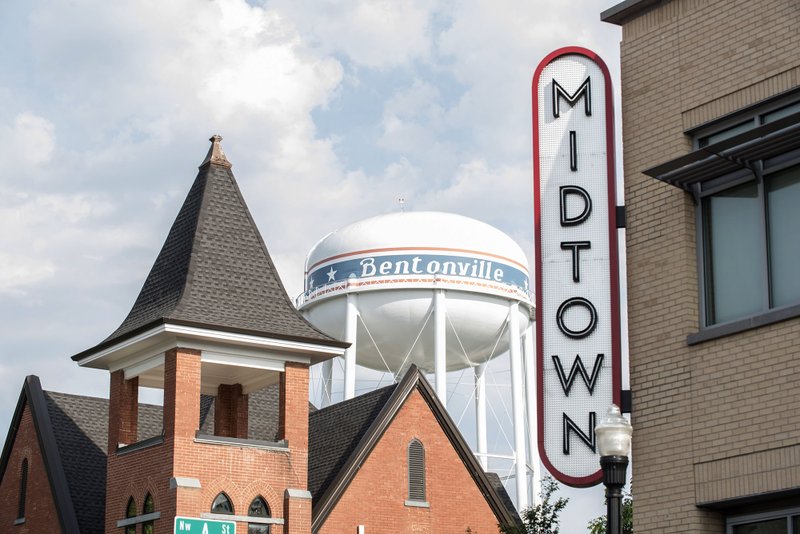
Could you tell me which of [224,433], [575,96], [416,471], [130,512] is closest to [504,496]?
[416,471]

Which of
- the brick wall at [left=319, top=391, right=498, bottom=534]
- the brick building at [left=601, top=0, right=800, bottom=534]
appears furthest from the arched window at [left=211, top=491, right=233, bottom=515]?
the brick building at [left=601, top=0, right=800, bottom=534]

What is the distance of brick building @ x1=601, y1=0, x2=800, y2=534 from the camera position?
14.7m

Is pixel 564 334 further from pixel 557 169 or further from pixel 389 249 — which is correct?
pixel 389 249

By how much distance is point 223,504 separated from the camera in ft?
102

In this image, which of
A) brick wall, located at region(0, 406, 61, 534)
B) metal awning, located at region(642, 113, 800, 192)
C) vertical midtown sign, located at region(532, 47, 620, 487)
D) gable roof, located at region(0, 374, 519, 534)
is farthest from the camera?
brick wall, located at region(0, 406, 61, 534)

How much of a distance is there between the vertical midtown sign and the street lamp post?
1.76m

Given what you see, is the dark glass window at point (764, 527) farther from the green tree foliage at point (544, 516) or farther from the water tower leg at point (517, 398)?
the water tower leg at point (517, 398)

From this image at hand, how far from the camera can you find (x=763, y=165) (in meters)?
15.3

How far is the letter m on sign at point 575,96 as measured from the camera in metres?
18.3

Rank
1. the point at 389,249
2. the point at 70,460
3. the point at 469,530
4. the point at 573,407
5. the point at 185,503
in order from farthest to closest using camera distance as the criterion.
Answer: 1. the point at 389,249
2. the point at 70,460
3. the point at 469,530
4. the point at 185,503
5. the point at 573,407

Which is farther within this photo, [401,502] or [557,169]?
[401,502]

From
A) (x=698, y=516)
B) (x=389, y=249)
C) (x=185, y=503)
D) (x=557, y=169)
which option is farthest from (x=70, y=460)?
(x=698, y=516)

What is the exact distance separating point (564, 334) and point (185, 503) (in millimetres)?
14875

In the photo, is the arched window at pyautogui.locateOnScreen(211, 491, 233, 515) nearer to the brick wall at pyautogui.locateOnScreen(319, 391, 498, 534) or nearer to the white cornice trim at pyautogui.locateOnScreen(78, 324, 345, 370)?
the brick wall at pyautogui.locateOnScreen(319, 391, 498, 534)
